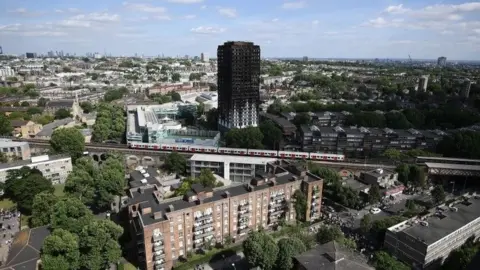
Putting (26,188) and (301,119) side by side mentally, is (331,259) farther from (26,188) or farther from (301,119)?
(301,119)

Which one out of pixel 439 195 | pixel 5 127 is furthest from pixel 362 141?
pixel 5 127

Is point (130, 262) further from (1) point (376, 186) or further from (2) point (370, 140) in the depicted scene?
(2) point (370, 140)

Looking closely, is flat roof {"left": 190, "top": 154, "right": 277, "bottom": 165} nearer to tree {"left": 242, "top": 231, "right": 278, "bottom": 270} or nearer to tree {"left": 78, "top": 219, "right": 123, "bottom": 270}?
tree {"left": 242, "top": 231, "right": 278, "bottom": 270}

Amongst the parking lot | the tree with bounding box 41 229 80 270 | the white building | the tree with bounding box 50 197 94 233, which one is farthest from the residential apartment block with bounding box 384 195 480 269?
the white building

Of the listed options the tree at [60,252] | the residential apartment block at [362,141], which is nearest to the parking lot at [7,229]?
the tree at [60,252]

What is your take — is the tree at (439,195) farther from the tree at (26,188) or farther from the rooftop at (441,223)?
the tree at (26,188)
